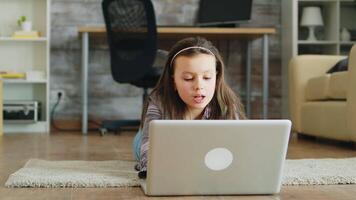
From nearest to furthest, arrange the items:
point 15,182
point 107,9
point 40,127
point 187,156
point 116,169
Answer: point 187,156
point 15,182
point 116,169
point 107,9
point 40,127

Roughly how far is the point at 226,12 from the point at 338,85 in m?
1.35

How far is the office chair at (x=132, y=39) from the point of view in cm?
359

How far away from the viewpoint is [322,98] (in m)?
3.28

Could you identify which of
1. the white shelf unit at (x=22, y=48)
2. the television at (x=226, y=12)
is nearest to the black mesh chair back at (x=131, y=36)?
the television at (x=226, y=12)

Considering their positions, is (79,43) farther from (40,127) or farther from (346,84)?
(346,84)

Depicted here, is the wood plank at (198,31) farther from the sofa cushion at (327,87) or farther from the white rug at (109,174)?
the white rug at (109,174)

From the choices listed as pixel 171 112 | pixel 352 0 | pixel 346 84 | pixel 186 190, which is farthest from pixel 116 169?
pixel 352 0

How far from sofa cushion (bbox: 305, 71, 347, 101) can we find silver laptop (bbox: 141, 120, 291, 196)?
1729mm

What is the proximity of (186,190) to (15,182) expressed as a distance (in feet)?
1.57

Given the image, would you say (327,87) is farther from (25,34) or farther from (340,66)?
(25,34)

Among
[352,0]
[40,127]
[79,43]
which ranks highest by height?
[352,0]

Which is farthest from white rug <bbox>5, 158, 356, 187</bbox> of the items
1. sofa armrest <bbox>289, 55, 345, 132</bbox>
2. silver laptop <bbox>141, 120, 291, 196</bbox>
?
sofa armrest <bbox>289, 55, 345, 132</bbox>

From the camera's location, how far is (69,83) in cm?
443

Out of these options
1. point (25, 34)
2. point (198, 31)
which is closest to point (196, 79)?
point (198, 31)
